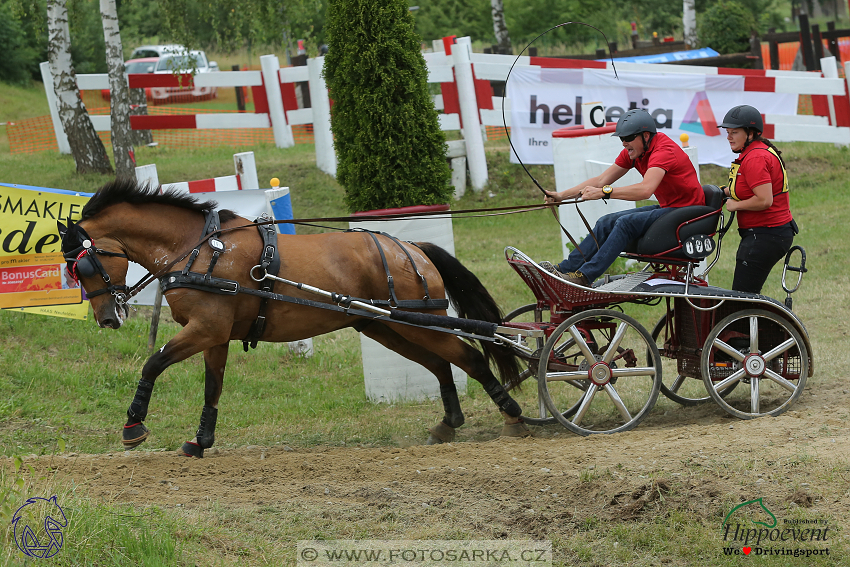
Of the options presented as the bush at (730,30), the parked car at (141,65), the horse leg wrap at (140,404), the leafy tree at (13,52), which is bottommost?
the horse leg wrap at (140,404)

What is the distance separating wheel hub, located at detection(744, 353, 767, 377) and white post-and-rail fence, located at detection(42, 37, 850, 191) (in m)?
7.64

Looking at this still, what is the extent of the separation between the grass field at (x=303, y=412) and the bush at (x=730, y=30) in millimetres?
9709

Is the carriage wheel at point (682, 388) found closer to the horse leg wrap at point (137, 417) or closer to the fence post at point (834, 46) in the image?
the horse leg wrap at point (137, 417)

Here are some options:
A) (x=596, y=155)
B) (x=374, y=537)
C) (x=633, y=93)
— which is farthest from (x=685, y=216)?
(x=633, y=93)

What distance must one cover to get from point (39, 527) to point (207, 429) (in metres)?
2.08

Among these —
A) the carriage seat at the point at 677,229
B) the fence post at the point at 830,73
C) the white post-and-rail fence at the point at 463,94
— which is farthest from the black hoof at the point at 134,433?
the fence post at the point at 830,73

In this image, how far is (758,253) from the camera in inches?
228

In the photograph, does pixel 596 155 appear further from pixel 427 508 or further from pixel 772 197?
pixel 427 508

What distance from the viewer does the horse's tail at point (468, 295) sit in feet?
20.2

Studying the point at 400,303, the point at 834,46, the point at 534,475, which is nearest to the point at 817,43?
the point at 834,46

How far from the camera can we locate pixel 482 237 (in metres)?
12.2

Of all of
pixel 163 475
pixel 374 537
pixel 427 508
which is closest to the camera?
pixel 374 537

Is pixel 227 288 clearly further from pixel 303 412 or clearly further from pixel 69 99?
pixel 69 99

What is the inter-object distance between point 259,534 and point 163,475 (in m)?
1.32
